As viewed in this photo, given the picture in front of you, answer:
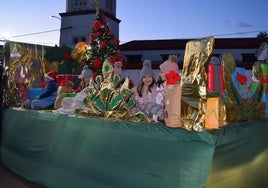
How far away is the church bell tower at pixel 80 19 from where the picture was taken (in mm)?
23938

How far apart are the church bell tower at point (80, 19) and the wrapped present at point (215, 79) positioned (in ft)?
68.5

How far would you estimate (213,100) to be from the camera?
309 centimetres

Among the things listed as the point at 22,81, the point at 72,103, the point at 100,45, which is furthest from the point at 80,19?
the point at 72,103

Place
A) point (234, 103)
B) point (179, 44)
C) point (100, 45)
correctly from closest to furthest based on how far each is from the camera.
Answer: point (234, 103), point (100, 45), point (179, 44)

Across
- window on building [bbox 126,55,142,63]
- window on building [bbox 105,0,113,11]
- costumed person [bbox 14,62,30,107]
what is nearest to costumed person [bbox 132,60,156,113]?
costumed person [bbox 14,62,30,107]

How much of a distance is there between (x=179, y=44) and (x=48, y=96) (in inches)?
719

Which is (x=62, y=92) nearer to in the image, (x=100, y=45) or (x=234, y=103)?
(x=100, y=45)

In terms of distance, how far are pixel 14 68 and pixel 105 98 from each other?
3.14 m

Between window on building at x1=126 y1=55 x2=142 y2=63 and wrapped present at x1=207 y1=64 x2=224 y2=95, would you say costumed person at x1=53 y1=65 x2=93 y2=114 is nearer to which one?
wrapped present at x1=207 y1=64 x2=224 y2=95

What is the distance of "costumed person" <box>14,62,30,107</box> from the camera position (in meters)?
5.98

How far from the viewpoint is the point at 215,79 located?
3.53 meters

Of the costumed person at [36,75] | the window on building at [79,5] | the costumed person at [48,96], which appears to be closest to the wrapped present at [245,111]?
the costumed person at [48,96]

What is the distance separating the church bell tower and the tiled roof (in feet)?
6.65

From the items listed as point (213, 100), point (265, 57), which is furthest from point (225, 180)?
point (265, 57)
